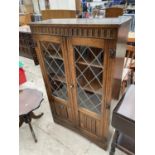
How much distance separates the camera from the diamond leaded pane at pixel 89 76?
3.70 ft

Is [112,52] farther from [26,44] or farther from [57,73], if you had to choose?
[26,44]

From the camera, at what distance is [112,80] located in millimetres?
1127

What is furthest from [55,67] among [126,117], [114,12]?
[114,12]

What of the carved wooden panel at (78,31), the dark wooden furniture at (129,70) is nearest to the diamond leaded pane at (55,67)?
the carved wooden panel at (78,31)

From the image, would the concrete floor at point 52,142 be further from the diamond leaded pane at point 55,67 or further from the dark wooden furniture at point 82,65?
the diamond leaded pane at point 55,67

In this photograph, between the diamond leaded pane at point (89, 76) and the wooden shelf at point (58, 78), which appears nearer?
the diamond leaded pane at point (89, 76)

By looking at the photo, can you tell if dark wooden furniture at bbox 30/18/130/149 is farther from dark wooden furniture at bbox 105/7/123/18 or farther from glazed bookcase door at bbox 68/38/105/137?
dark wooden furniture at bbox 105/7/123/18

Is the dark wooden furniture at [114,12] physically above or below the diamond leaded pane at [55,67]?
above

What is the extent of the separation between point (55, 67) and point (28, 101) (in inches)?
25.2

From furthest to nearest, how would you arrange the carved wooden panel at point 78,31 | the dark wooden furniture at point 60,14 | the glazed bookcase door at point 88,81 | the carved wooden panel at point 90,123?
the dark wooden furniture at point 60,14
the carved wooden panel at point 90,123
the glazed bookcase door at point 88,81
the carved wooden panel at point 78,31

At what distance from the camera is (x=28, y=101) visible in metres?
1.77

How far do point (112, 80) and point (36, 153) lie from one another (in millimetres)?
1286
